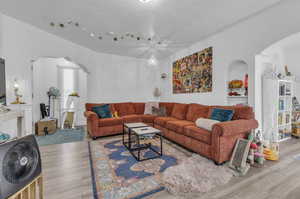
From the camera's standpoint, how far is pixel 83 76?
495 cm

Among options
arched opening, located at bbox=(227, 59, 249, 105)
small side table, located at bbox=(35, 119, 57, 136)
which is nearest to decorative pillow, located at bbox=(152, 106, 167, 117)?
arched opening, located at bbox=(227, 59, 249, 105)

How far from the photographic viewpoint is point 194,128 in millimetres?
2473

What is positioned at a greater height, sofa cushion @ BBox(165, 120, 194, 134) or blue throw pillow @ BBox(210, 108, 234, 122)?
blue throw pillow @ BBox(210, 108, 234, 122)

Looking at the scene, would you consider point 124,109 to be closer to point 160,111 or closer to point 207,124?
point 160,111

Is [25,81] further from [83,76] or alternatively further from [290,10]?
[290,10]

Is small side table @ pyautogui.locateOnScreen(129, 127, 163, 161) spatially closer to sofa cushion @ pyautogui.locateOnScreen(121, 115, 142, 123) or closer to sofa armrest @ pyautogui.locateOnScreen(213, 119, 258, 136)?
sofa cushion @ pyautogui.locateOnScreen(121, 115, 142, 123)

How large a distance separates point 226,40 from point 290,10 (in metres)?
1.01

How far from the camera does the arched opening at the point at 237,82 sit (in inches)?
112

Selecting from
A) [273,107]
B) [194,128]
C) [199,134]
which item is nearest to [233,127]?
[199,134]

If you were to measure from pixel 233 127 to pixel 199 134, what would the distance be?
1.72 feet

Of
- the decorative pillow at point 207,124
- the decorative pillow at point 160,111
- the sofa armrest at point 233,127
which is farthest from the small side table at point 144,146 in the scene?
the decorative pillow at point 160,111

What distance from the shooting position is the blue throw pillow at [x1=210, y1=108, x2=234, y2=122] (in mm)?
2357

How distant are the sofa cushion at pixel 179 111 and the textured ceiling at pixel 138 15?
5.85ft

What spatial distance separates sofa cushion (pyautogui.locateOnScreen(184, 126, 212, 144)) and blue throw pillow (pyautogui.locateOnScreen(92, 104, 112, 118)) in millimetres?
2154
